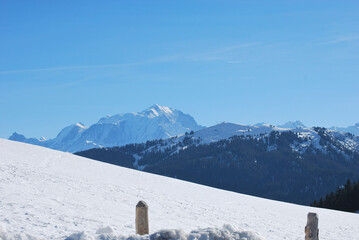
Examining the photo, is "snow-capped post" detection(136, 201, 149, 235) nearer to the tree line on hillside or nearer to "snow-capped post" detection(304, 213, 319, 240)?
"snow-capped post" detection(304, 213, 319, 240)

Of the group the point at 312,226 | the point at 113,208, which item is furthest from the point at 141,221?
the point at 113,208

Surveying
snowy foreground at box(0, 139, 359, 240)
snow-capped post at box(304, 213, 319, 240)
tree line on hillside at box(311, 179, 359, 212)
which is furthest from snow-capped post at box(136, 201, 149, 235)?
tree line on hillside at box(311, 179, 359, 212)

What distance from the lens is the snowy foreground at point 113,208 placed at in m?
13.4

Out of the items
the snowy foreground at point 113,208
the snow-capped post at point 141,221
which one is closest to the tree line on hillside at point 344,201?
the snowy foreground at point 113,208

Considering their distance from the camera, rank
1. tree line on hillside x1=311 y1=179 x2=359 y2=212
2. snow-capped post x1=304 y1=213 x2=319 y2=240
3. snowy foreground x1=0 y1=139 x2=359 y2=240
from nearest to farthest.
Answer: snow-capped post x1=304 y1=213 x2=319 y2=240 → snowy foreground x1=0 y1=139 x2=359 y2=240 → tree line on hillside x1=311 y1=179 x2=359 y2=212

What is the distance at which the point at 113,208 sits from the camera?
19.2 m

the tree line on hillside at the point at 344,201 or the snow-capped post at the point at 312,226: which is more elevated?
the snow-capped post at the point at 312,226

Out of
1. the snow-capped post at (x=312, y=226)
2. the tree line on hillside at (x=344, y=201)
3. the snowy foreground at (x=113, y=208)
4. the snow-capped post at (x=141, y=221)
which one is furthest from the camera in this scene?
the tree line on hillside at (x=344, y=201)

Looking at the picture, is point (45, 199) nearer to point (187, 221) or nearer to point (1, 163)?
point (187, 221)

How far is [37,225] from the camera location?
44.5ft

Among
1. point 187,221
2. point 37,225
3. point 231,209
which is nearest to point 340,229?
point 231,209

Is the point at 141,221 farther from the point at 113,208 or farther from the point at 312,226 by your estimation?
the point at 113,208

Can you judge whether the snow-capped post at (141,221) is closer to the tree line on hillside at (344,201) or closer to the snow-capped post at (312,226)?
the snow-capped post at (312,226)

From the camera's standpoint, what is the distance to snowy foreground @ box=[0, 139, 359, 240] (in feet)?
44.0
